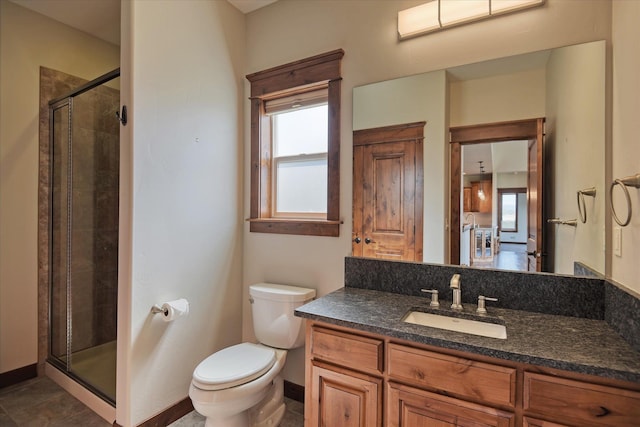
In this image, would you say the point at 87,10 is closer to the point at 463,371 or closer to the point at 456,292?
the point at 456,292

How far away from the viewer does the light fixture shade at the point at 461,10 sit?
153 cm

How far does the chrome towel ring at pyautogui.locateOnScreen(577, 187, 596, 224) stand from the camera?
4.40 ft

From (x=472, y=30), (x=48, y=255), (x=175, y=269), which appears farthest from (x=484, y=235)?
(x=48, y=255)

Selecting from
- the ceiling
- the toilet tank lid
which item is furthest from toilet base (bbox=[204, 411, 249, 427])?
the ceiling

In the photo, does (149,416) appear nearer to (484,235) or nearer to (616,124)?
(484,235)

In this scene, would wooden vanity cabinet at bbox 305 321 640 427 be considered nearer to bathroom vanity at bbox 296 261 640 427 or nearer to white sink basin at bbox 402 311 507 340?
bathroom vanity at bbox 296 261 640 427

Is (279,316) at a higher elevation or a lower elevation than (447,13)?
lower

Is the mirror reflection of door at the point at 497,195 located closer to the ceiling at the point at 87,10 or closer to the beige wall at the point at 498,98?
the beige wall at the point at 498,98

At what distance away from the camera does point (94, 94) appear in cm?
239

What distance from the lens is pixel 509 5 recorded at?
148 centimetres

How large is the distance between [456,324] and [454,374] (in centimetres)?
37

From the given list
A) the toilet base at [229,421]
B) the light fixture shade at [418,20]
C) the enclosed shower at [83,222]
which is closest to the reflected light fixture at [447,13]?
the light fixture shade at [418,20]

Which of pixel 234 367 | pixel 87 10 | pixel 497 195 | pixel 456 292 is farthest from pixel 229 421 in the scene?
pixel 87 10

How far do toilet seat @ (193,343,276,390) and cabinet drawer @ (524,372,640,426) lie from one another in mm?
1217
